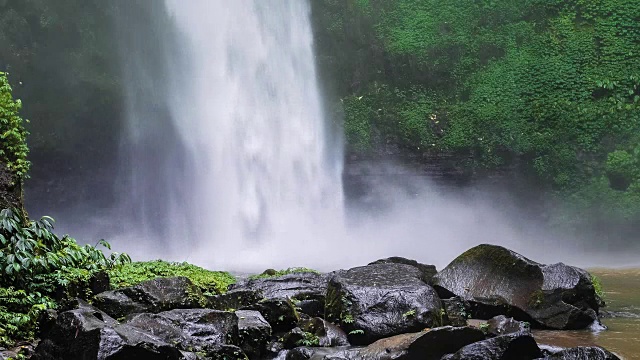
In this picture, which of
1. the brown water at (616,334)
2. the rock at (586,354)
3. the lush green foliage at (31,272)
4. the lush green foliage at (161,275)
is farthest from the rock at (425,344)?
the lush green foliage at (31,272)

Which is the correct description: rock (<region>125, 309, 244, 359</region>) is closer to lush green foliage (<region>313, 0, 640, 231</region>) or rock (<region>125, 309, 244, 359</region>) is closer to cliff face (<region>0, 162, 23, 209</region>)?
cliff face (<region>0, 162, 23, 209</region>)

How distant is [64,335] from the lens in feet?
16.6

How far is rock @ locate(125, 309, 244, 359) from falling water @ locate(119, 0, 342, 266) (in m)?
10.8

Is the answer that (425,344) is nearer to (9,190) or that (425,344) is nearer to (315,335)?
(315,335)

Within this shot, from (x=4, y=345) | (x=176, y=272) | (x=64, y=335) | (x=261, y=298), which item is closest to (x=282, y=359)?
(x=261, y=298)

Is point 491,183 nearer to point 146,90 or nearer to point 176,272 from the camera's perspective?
point 146,90

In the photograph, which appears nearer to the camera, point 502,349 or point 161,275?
point 502,349

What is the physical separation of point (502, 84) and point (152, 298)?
55.4ft

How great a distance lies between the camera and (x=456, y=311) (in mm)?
6949

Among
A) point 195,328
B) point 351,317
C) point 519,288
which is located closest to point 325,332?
point 351,317

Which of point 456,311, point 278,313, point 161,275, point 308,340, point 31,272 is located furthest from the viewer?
point 161,275

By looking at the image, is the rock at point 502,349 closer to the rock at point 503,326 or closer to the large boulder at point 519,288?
the rock at point 503,326

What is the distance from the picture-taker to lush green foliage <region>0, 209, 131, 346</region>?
5.41 metres

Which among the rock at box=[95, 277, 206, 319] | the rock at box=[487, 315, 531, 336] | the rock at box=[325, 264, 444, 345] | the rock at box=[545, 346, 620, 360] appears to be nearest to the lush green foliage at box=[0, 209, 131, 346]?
the rock at box=[95, 277, 206, 319]
